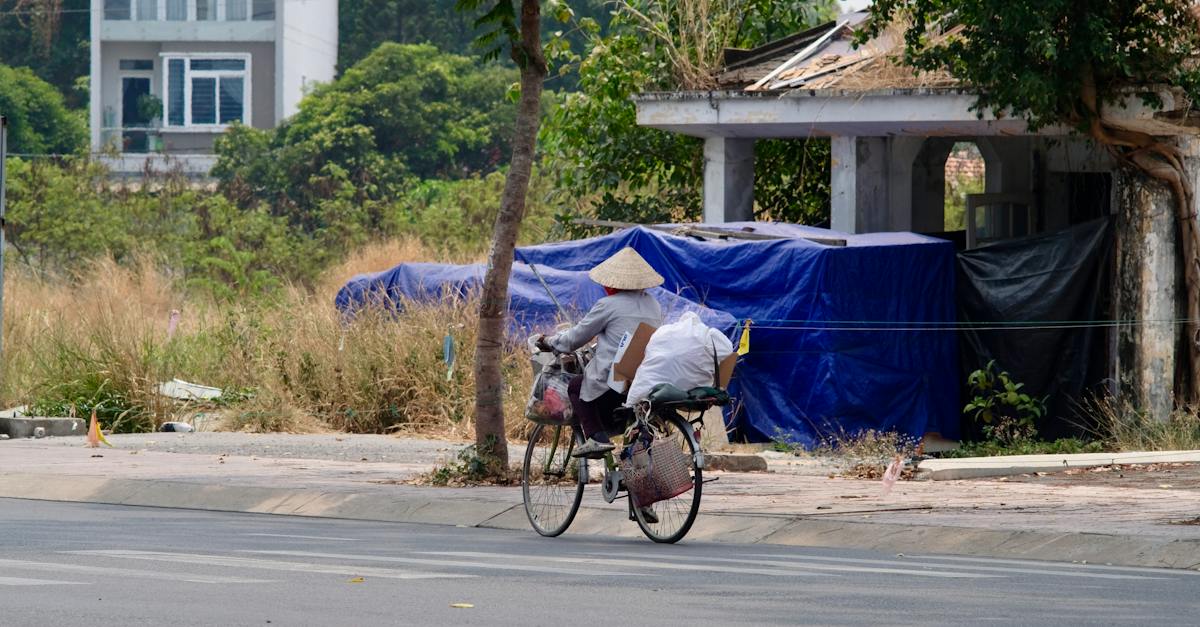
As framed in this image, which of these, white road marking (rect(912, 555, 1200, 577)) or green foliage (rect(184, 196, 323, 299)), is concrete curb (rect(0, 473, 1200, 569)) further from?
green foliage (rect(184, 196, 323, 299))

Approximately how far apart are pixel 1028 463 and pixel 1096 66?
15.8ft

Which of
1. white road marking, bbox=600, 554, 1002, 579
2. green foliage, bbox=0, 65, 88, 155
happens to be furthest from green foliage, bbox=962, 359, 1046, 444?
green foliage, bbox=0, 65, 88, 155

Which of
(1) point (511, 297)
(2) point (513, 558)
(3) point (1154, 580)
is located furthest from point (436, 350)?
(3) point (1154, 580)

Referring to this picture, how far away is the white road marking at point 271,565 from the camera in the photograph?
30.4 ft

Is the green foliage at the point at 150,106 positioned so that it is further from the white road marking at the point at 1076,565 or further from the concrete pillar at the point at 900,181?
the white road marking at the point at 1076,565

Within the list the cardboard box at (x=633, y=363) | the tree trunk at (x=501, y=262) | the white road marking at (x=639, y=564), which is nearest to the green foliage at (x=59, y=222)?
the tree trunk at (x=501, y=262)

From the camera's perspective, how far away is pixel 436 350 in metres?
20.6

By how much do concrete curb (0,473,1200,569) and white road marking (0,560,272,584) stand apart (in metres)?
3.60

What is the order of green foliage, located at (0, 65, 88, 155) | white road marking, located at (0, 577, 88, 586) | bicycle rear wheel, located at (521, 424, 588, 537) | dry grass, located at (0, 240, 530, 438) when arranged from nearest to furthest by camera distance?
white road marking, located at (0, 577, 88, 586) → bicycle rear wheel, located at (521, 424, 588, 537) → dry grass, located at (0, 240, 530, 438) → green foliage, located at (0, 65, 88, 155)

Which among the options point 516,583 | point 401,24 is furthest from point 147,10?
point 516,583

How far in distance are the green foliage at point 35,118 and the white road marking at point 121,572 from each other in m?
45.5

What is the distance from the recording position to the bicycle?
11008mm

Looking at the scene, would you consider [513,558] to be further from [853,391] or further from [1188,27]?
[1188,27]

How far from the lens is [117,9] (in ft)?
173
